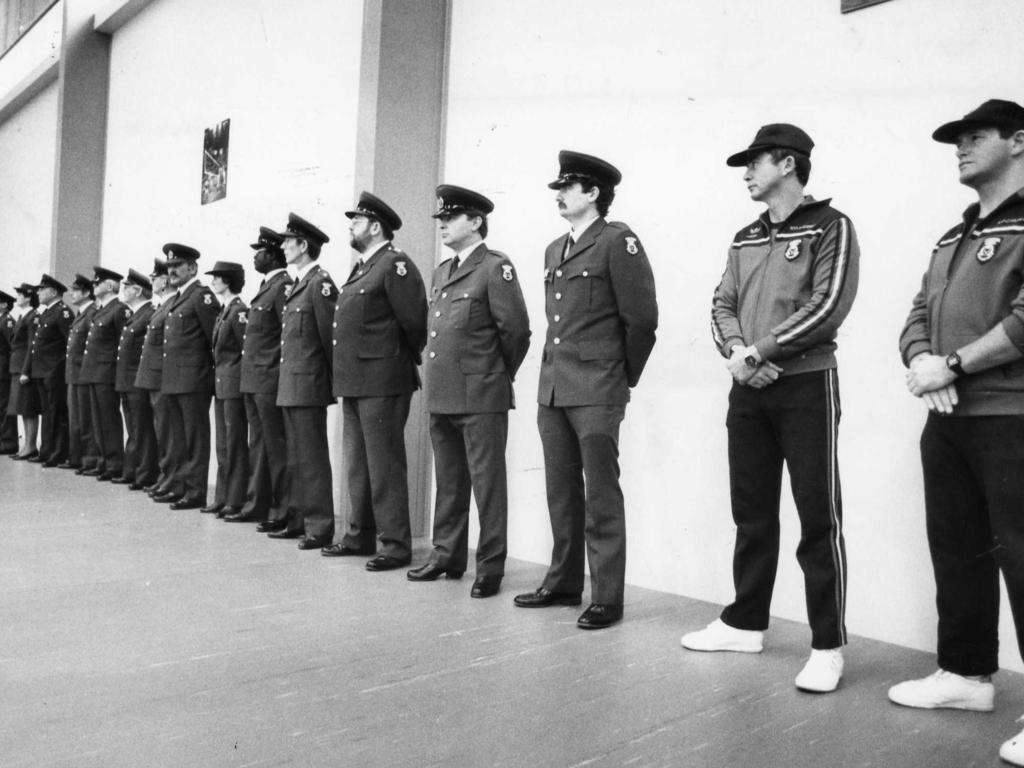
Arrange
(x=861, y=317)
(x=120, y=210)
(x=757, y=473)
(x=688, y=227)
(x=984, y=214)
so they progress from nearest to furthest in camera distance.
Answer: (x=984, y=214), (x=757, y=473), (x=861, y=317), (x=688, y=227), (x=120, y=210)

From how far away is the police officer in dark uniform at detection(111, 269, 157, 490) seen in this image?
639 centimetres

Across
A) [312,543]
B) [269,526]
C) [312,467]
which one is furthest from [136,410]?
[312,543]

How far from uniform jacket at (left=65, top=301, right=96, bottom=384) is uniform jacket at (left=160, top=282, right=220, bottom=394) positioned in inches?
71.7

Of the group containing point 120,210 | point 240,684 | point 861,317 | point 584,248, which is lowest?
point 240,684

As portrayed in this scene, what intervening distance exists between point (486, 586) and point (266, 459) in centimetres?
197

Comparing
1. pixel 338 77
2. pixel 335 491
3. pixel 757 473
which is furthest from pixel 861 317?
pixel 338 77

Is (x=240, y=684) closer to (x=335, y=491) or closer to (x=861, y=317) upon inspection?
(x=861, y=317)

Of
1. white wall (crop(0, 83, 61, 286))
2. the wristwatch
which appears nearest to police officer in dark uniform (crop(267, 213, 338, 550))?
the wristwatch

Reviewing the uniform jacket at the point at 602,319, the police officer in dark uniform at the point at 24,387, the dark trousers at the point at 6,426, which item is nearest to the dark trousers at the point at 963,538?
the uniform jacket at the point at 602,319

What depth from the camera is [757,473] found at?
2.76 m

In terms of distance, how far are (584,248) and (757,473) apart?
3.31ft

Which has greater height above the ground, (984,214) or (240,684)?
(984,214)

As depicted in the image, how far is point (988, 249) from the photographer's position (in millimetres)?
2271

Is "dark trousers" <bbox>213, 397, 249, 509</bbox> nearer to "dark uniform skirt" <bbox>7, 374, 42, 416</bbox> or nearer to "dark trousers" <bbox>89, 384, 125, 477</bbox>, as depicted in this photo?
"dark trousers" <bbox>89, 384, 125, 477</bbox>
